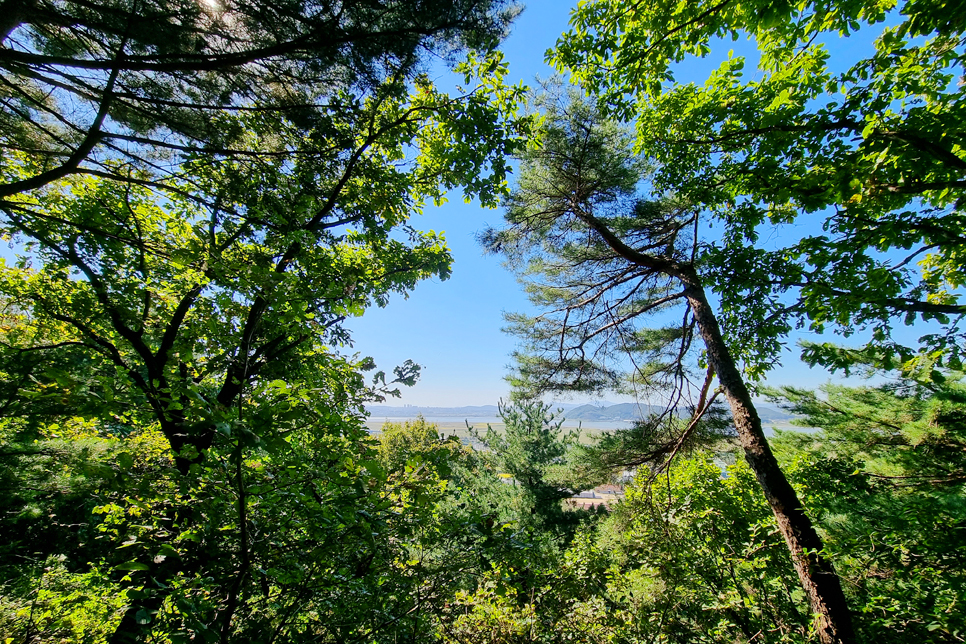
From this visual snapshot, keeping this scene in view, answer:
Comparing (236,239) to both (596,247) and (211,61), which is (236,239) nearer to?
(211,61)

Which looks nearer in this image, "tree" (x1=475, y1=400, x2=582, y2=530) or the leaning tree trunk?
the leaning tree trunk

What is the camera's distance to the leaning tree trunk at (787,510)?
120 inches

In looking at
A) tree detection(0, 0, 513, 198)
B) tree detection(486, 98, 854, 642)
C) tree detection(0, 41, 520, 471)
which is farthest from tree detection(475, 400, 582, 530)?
tree detection(0, 0, 513, 198)

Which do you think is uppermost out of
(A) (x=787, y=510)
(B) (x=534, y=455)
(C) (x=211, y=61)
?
(C) (x=211, y=61)

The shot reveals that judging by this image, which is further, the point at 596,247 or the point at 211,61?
the point at 596,247

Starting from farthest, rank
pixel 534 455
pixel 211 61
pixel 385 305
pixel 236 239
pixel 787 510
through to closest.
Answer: pixel 534 455 < pixel 385 305 < pixel 236 239 < pixel 787 510 < pixel 211 61

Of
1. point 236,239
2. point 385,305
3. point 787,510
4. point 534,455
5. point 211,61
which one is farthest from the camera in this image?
point 534,455

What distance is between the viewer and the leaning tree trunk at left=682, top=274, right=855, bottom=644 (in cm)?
305

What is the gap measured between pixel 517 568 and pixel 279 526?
5.61 feet

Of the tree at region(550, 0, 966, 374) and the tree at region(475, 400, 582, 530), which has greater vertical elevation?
the tree at region(550, 0, 966, 374)

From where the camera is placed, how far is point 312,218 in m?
3.91

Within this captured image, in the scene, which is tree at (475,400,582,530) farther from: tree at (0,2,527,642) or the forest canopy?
tree at (0,2,527,642)

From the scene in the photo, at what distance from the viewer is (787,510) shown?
344 centimetres

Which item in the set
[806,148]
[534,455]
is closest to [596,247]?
[806,148]
